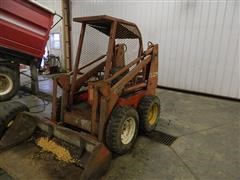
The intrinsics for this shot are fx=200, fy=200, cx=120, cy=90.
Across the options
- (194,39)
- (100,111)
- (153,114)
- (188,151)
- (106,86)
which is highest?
(194,39)

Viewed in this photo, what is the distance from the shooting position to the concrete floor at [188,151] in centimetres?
195

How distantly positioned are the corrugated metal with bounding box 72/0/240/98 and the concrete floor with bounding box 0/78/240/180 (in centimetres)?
115

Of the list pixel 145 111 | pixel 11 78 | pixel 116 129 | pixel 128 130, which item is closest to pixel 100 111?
pixel 116 129

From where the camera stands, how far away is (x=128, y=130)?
2.33 meters

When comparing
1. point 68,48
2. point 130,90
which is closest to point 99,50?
point 68,48

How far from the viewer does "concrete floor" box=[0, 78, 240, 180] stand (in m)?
1.95

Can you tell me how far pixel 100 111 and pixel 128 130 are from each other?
51cm

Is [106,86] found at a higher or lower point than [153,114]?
higher

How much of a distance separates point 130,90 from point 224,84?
3029mm

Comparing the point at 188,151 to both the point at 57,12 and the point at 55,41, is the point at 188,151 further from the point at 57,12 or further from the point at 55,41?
the point at 57,12

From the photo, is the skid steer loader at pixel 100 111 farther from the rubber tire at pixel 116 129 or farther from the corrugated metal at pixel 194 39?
the corrugated metal at pixel 194 39

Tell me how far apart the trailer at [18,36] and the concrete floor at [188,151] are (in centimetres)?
88

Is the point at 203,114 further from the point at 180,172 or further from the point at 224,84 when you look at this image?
the point at 180,172

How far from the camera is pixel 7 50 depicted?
3.83 metres
